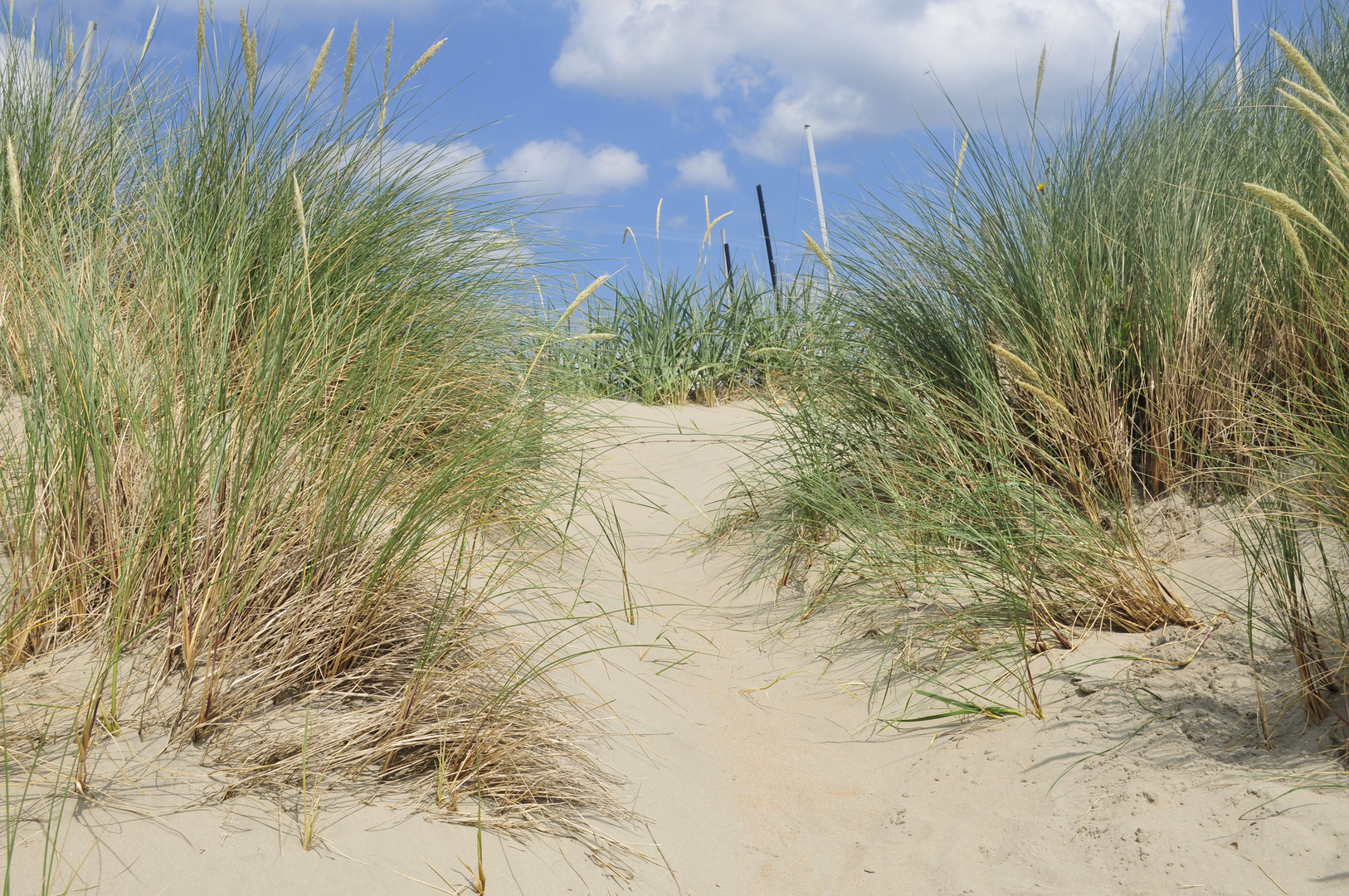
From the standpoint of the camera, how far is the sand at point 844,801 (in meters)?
1.75

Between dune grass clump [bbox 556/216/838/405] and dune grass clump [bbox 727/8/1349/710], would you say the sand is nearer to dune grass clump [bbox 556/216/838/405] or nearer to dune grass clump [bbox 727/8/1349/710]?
dune grass clump [bbox 727/8/1349/710]

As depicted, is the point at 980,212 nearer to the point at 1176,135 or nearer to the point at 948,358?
the point at 948,358

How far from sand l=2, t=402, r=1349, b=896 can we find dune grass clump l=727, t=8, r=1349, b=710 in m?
0.22

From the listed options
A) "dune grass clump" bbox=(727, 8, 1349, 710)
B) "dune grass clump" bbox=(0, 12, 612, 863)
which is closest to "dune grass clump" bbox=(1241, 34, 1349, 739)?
"dune grass clump" bbox=(727, 8, 1349, 710)

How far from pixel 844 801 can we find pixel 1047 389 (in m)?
1.67

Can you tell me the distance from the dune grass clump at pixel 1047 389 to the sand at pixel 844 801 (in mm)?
218

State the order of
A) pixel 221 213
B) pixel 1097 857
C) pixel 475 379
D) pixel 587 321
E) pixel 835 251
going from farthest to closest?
1. pixel 587 321
2. pixel 835 251
3. pixel 475 379
4. pixel 221 213
5. pixel 1097 857

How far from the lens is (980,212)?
377 cm

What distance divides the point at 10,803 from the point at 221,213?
220cm

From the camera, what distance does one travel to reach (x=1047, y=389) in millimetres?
3336

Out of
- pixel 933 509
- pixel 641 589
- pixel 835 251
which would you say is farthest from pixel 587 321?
pixel 933 509

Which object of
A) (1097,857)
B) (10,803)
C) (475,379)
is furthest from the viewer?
(475,379)

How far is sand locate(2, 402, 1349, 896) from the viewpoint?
175 centimetres

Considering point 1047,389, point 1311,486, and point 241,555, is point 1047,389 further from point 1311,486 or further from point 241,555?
point 241,555
